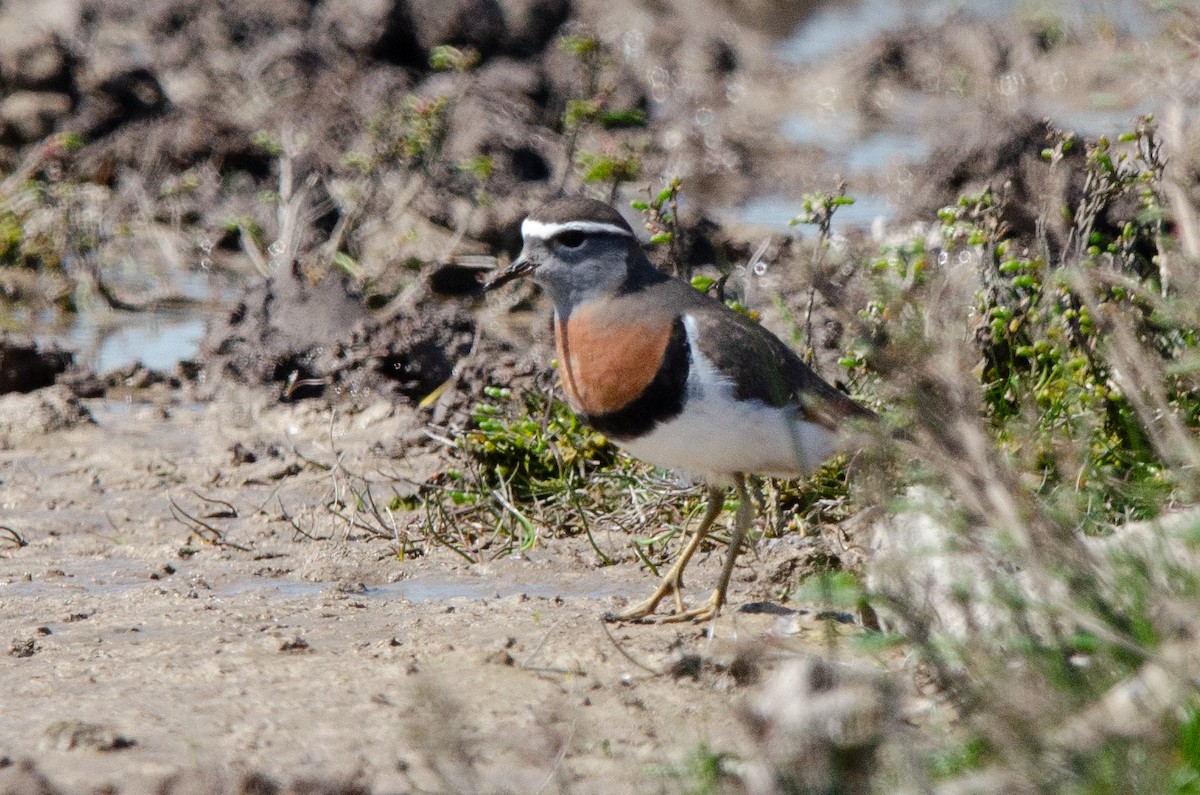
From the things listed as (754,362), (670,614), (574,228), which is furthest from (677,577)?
(574,228)

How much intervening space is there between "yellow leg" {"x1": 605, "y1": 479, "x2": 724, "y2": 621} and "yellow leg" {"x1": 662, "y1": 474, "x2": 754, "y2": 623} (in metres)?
0.05

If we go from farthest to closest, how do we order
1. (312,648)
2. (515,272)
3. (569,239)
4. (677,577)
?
(515,272), (569,239), (677,577), (312,648)

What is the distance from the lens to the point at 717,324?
17.6 ft

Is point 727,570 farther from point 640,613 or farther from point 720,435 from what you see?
point 720,435

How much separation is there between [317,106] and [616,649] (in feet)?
28.9

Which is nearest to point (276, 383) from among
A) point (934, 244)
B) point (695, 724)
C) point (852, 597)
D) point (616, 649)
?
point (934, 244)

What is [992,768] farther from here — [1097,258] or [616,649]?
[1097,258]

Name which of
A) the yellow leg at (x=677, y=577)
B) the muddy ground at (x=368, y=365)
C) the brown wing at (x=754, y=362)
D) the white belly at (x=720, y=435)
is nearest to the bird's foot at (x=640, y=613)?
the yellow leg at (x=677, y=577)

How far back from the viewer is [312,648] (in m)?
5.01

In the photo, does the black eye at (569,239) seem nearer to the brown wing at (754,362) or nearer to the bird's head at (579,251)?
the bird's head at (579,251)

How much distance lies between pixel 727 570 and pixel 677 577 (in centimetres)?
19

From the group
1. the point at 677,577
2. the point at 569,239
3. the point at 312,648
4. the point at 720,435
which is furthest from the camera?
the point at 569,239

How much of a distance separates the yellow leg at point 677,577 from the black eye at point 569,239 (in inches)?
38.6

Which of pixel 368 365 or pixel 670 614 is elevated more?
pixel 368 365
